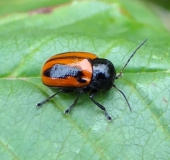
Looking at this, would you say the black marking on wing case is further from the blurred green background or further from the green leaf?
the blurred green background

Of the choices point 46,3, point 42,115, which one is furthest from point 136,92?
point 46,3

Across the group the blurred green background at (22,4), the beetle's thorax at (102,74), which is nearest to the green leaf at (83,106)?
the beetle's thorax at (102,74)

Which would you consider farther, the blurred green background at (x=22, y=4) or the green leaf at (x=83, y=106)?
the blurred green background at (x=22, y=4)

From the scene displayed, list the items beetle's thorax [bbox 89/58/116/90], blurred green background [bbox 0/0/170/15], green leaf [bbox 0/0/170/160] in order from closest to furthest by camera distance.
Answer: green leaf [bbox 0/0/170/160], beetle's thorax [bbox 89/58/116/90], blurred green background [bbox 0/0/170/15]

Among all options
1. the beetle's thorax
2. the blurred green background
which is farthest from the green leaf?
the blurred green background

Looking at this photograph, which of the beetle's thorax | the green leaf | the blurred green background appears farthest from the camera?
the blurred green background

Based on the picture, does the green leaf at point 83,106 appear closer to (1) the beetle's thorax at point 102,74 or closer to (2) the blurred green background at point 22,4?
(1) the beetle's thorax at point 102,74
